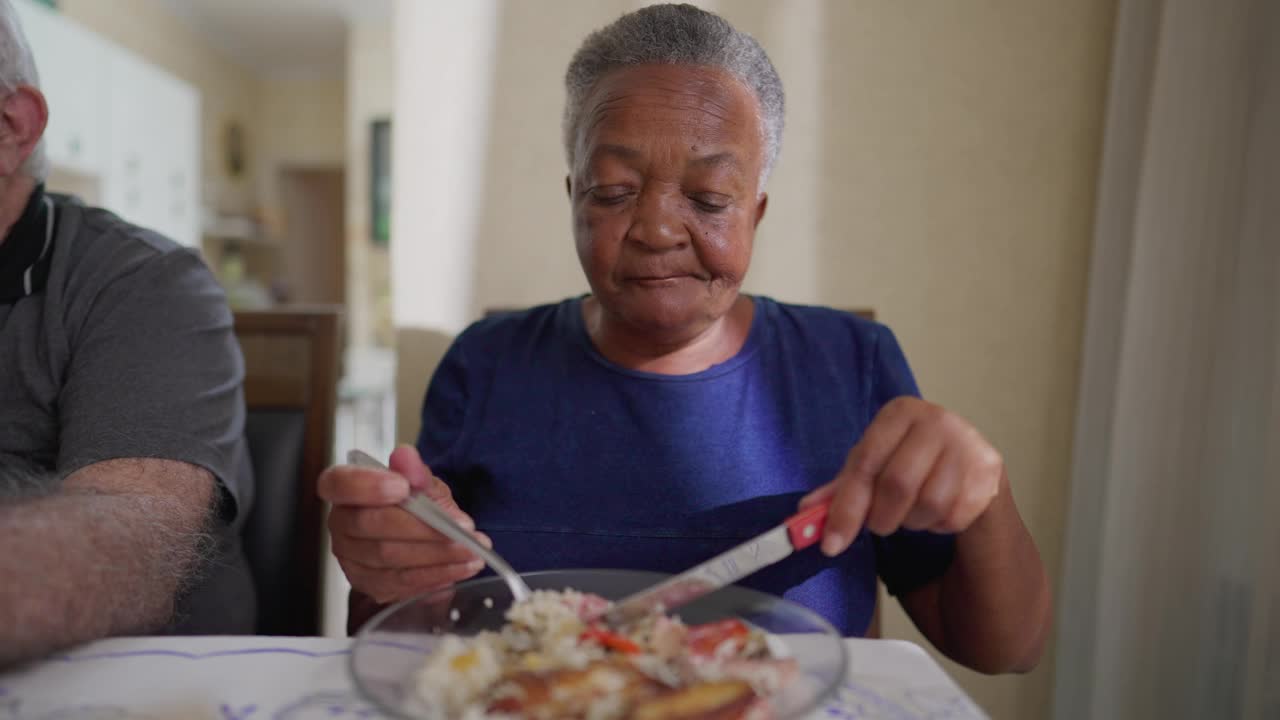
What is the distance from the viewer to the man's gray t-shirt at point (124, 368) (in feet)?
2.94

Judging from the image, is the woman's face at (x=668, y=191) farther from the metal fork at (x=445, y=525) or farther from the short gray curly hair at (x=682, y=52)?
the metal fork at (x=445, y=525)

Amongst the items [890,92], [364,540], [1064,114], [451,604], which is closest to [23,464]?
[364,540]

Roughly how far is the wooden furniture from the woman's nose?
547 mm

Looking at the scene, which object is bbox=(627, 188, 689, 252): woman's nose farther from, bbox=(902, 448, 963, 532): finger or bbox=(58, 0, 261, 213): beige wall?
bbox=(58, 0, 261, 213): beige wall

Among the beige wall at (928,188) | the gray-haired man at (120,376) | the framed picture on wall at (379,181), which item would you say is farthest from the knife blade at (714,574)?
the framed picture on wall at (379,181)

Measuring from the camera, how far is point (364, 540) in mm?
696

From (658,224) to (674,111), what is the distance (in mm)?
127

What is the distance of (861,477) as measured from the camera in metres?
0.63

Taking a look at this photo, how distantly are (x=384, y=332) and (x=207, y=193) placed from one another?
5.37 ft

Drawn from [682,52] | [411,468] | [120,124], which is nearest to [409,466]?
[411,468]

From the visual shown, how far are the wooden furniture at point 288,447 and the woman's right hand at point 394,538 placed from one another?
50cm

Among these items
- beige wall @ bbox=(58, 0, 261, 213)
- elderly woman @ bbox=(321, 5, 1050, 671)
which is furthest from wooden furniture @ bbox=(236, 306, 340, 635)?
beige wall @ bbox=(58, 0, 261, 213)

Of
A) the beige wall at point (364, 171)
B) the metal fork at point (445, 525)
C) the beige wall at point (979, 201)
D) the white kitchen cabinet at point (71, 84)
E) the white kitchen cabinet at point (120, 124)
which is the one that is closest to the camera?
the metal fork at point (445, 525)

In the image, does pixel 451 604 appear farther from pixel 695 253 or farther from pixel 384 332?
pixel 384 332
